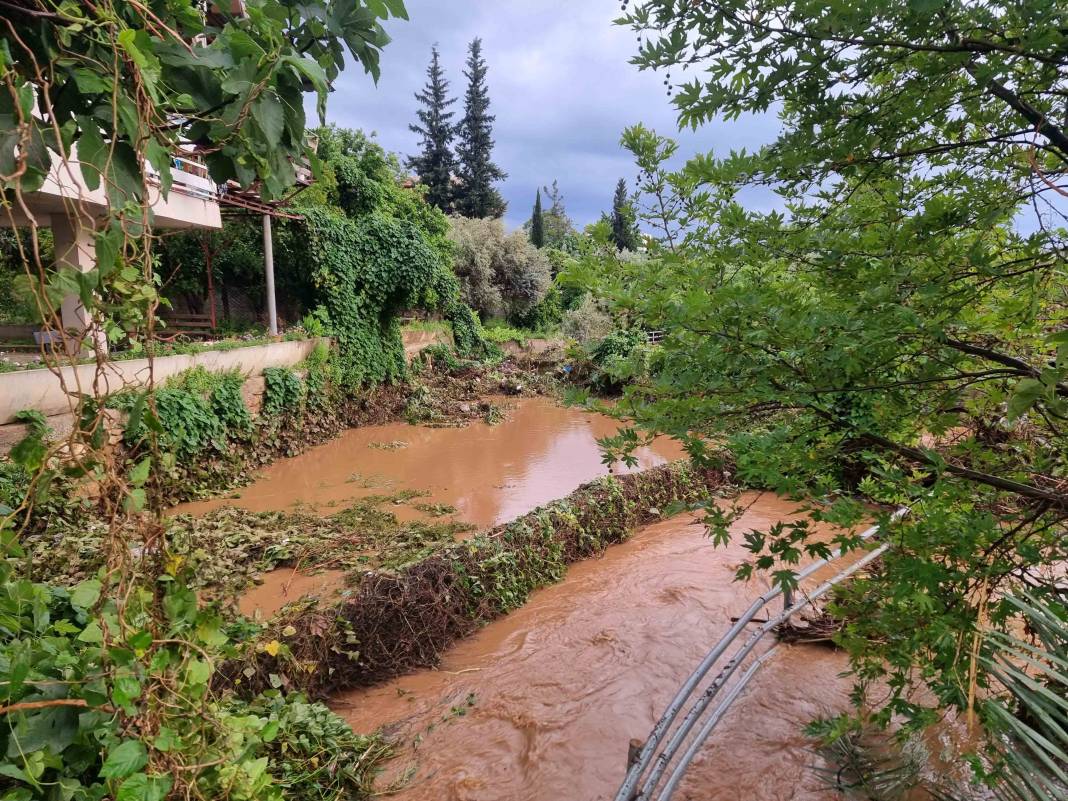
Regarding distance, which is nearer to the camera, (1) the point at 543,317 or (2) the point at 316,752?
(2) the point at 316,752

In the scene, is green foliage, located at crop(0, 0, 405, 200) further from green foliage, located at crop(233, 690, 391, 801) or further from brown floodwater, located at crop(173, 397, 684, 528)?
brown floodwater, located at crop(173, 397, 684, 528)

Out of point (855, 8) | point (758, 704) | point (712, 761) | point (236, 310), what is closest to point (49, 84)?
point (855, 8)

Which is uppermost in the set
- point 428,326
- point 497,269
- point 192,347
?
point 497,269

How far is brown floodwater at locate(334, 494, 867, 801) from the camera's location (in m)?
4.00

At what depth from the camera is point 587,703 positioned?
16.1 feet

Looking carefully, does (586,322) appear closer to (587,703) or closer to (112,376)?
(112,376)

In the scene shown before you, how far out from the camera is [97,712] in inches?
48.7

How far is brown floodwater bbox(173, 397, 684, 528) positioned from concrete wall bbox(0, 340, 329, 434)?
2.04 m

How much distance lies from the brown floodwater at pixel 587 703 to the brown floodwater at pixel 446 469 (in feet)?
7.70

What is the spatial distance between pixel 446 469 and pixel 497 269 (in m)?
16.2

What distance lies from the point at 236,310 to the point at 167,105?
16.4 meters

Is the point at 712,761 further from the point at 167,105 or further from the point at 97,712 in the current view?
the point at 167,105

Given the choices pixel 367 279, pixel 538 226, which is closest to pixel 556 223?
pixel 538 226

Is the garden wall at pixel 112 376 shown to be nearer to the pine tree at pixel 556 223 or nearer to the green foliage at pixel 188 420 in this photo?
the green foliage at pixel 188 420
